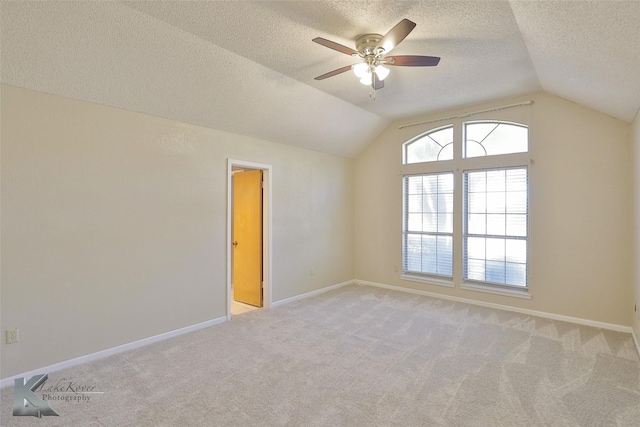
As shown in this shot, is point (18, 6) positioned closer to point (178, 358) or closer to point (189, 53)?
point (189, 53)

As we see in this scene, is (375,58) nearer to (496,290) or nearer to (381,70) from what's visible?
(381,70)

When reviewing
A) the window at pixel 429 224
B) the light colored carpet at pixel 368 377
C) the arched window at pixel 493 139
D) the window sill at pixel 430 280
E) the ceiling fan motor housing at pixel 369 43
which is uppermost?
the ceiling fan motor housing at pixel 369 43

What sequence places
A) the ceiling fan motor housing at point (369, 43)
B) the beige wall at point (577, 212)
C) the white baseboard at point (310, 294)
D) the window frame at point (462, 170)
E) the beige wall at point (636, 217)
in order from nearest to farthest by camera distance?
the ceiling fan motor housing at point (369, 43) < the beige wall at point (636, 217) < the beige wall at point (577, 212) < the window frame at point (462, 170) < the white baseboard at point (310, 294)

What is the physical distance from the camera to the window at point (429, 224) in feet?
16.8

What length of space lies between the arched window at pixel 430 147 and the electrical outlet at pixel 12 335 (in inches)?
210

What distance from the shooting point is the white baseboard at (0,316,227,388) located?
2.65 m

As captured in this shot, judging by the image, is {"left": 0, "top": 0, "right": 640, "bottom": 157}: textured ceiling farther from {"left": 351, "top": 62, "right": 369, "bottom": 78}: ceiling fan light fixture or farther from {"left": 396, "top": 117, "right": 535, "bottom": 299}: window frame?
{"left": 396, "top": 117, "right": 535, "bottom": 299}: window frame

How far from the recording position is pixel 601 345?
330 centimetres

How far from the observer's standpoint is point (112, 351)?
3.13 metres

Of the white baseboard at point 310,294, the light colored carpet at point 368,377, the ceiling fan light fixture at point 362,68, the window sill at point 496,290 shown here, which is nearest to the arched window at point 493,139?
the window sill at point 496,290

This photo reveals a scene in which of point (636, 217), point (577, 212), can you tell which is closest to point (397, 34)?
point (636, 217)

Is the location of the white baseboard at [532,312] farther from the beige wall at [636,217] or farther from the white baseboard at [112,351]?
the white baseboard at [112,351]

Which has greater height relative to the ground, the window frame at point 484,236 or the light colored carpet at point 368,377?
the window frame at point 484,236

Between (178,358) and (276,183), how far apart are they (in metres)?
2.65
